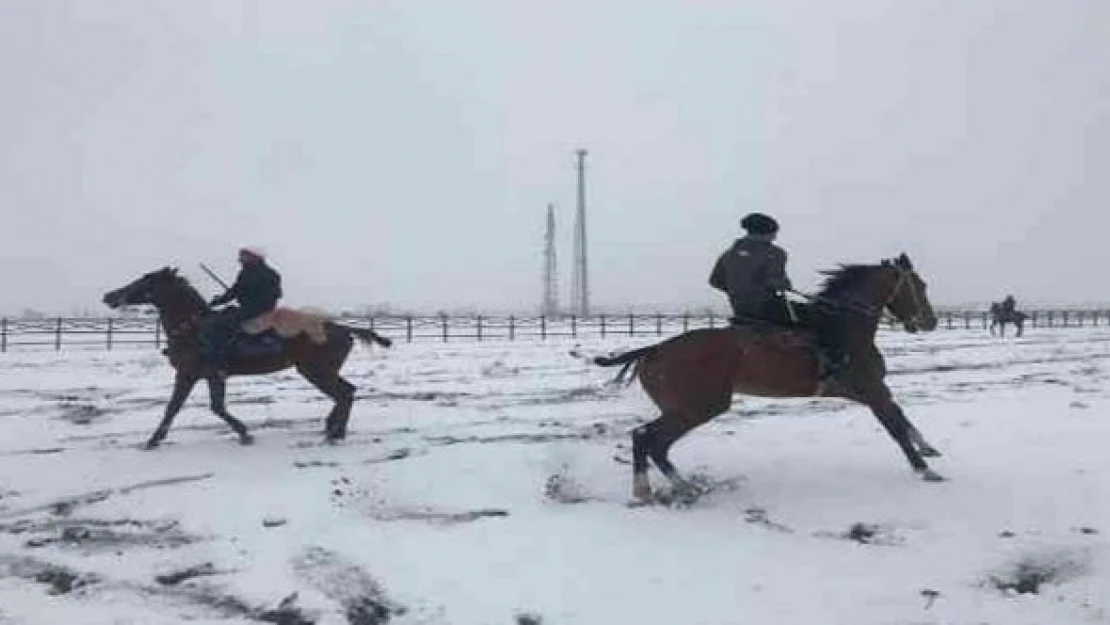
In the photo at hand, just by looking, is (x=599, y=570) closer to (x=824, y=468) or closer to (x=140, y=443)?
(x=824, y=468)

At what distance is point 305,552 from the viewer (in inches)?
303

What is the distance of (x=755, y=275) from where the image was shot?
9688mm

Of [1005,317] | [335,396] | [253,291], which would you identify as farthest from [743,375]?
[1005,317]

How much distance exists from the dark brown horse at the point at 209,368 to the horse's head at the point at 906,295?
6.38 meters

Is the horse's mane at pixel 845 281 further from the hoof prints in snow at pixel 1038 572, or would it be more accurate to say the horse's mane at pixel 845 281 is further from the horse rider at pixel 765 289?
the hoof prints in snow at pixel 1038 572

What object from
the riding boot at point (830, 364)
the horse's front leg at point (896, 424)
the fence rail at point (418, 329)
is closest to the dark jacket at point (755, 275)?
the riding boot at point (830, 364)

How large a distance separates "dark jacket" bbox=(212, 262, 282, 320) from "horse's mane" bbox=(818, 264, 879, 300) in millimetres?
6557

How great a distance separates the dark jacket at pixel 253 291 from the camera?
1255 centimetres

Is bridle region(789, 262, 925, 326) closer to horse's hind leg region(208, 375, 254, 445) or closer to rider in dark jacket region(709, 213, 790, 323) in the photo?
rider in dark jacket region(709, 213, 790, 323)

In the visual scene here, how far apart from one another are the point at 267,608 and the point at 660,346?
14.4 ft

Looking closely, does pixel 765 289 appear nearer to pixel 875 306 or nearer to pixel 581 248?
pixel 875 306

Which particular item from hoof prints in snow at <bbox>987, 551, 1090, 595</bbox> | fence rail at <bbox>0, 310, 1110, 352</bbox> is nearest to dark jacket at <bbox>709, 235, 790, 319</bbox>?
hoof prints in snow at <bbox>987, 551, 1090, 595</bbox>

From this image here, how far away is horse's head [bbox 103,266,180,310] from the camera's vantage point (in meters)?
12.9

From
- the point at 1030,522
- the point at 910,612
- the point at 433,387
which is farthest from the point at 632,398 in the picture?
the point at 910,612
